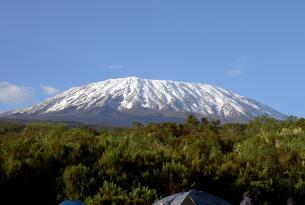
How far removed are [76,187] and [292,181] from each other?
23.2ft

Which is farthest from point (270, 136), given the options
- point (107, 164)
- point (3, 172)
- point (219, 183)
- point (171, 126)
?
point (3, 172)

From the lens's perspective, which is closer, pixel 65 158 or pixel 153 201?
pixel 153 201

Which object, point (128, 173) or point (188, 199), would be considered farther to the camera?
point (128, 173)

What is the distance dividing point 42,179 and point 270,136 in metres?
13.3

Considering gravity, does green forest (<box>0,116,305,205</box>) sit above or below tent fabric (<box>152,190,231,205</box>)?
above

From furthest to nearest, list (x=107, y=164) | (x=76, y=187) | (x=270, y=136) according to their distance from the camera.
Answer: (x=270, y=136)
(x=107, y=164)
(x=76, y=187)

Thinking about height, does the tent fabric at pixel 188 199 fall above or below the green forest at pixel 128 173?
below

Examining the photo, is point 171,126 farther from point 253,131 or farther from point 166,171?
point 166,171

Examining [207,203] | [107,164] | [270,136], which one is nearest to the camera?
[207,203]

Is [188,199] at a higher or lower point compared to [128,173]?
lower

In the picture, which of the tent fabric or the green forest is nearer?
the tent fabric

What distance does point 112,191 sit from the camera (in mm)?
16047

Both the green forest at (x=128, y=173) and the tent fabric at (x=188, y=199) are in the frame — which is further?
the green forest at (x=128, y=173)

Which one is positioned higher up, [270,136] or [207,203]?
[270,136]
